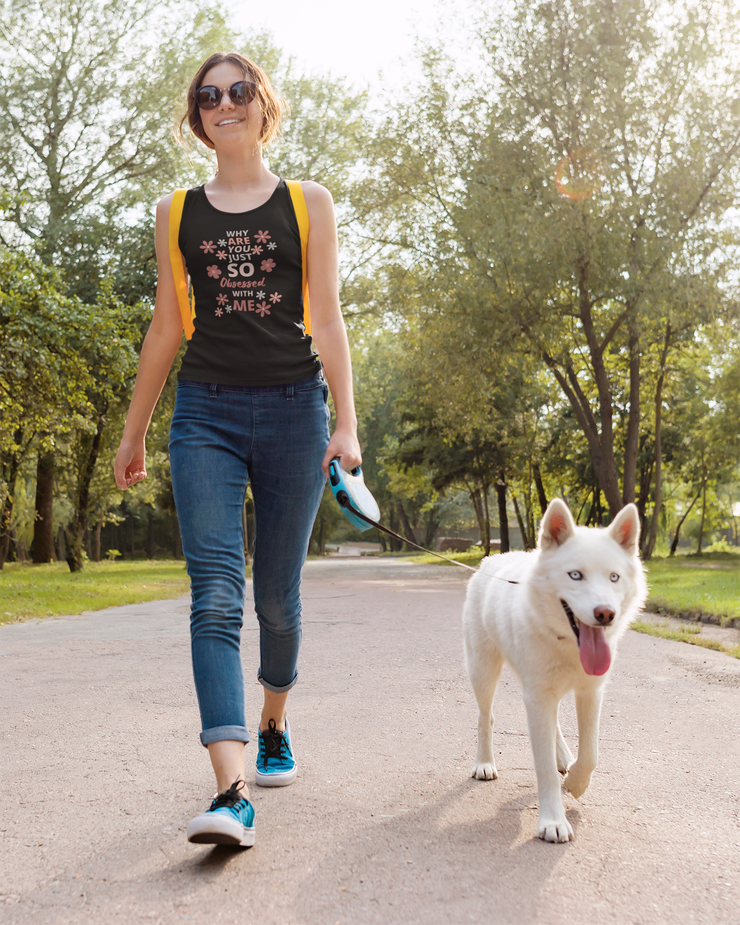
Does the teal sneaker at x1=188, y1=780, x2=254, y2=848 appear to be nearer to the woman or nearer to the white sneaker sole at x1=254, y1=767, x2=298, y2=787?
the woman

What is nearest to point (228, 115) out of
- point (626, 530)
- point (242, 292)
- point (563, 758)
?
point (242, 292)

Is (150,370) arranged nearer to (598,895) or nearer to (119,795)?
(119,795)

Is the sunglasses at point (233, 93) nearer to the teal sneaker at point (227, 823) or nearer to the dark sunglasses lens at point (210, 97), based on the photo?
the dark sunglasses lens at point (210, 97)

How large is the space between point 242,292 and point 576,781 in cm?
220

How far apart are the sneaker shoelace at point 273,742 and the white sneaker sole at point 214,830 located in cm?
99

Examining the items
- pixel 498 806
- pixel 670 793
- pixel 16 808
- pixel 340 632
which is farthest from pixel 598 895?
pixel 340 632

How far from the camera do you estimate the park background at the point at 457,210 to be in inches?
682

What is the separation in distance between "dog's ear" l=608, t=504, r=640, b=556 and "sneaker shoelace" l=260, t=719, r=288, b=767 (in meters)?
1.58

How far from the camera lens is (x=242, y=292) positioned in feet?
10.4

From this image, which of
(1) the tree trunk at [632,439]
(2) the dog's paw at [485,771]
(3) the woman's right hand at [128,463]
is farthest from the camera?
(1) the tree trunk at [632,439]

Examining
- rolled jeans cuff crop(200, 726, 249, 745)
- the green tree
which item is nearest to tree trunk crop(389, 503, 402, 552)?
the green tree

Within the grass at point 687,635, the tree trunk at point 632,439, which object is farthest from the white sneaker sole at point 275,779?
the tree trunk at point 632,439

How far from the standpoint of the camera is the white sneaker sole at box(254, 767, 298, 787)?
140 inches

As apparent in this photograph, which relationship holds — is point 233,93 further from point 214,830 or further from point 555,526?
point 214,830
